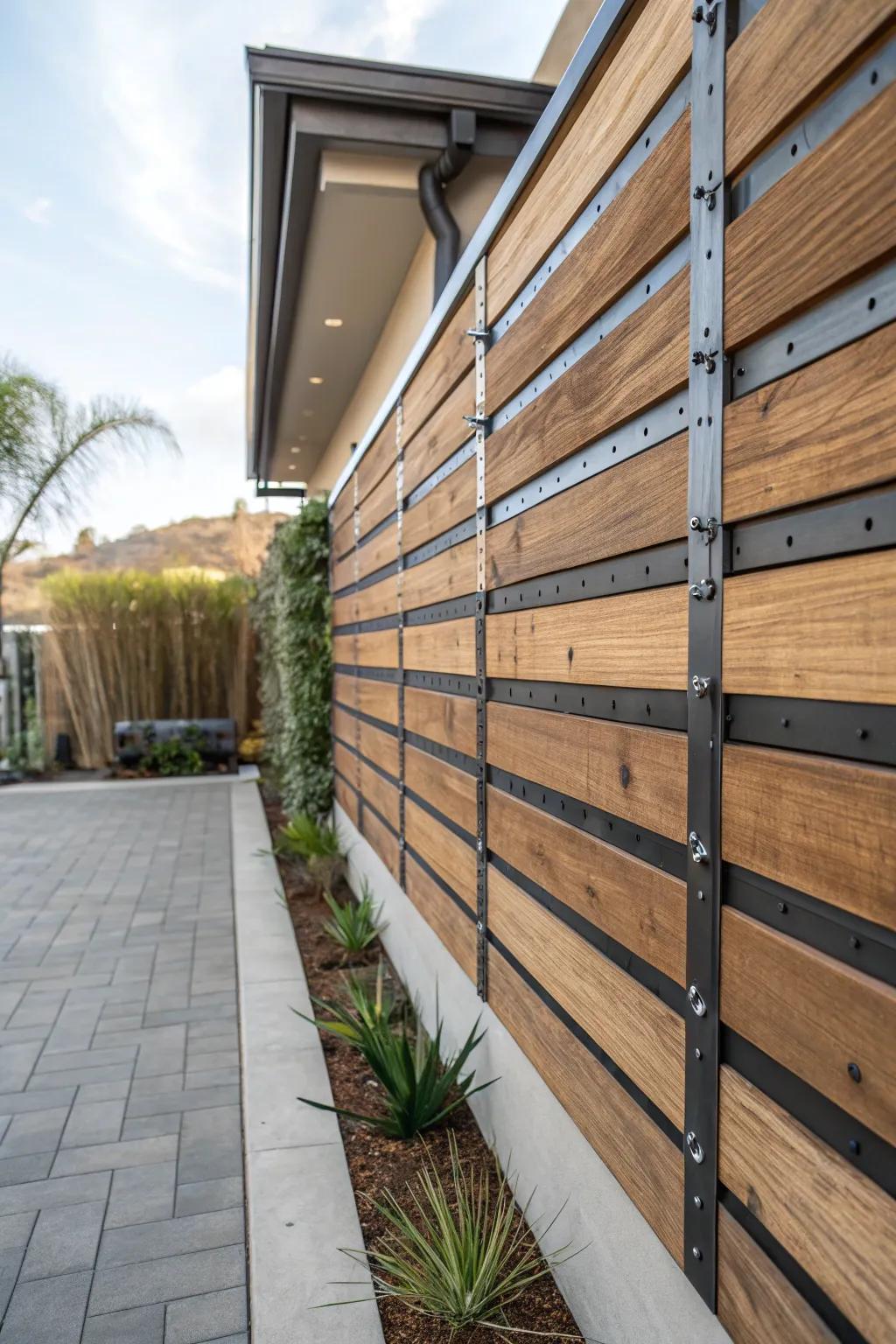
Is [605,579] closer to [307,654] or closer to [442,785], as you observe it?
[442,785]

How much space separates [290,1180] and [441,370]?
2.33 meters

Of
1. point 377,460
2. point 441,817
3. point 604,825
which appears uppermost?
point 377,460

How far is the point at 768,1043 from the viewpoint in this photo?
1.10m

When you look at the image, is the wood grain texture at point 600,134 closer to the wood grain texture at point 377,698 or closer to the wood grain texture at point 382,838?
the wood grain texture at point 377,698

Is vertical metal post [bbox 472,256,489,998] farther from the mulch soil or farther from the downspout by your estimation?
the downspout

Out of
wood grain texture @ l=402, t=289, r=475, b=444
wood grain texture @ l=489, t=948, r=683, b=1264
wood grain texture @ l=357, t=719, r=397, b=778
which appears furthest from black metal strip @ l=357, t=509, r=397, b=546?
wood grain texture @ l=489, t=948, r=683, b=1264

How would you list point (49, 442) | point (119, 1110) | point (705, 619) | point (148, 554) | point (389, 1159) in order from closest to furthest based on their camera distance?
point (705, 619) → point (389, 1159) → point (119, 1110) → point (49, 442) → point (148, 554)

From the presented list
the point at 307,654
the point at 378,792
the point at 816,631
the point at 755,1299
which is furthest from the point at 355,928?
the point at 816,631

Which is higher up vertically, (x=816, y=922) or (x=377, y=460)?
(x=377, y=460)

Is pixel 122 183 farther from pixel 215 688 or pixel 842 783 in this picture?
pixel 842 783

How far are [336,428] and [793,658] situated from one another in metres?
10.3

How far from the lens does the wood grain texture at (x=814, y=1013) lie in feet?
2.96

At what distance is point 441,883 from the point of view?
10.1 ft

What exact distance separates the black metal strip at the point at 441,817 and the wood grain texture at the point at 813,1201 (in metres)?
1.46
